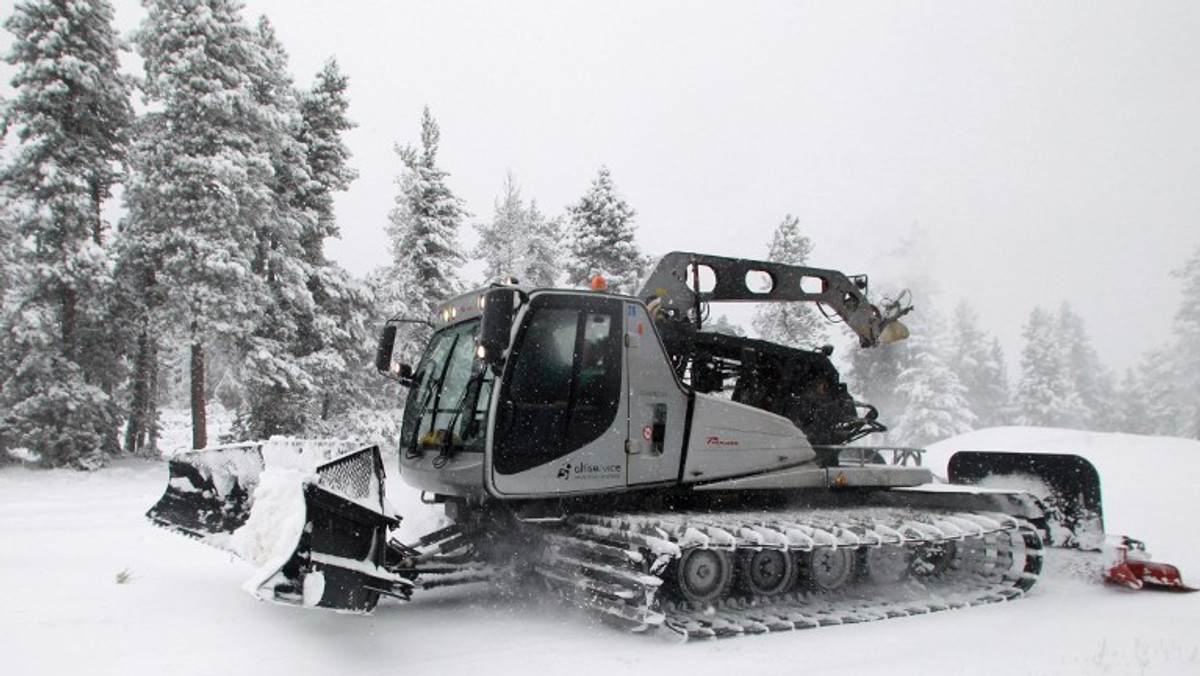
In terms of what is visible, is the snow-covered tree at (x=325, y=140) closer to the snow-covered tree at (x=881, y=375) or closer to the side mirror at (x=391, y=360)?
the side mirror at (x=391, y=360)

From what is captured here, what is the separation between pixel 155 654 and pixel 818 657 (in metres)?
4.85

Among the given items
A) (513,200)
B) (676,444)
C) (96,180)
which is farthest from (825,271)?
(513,200)

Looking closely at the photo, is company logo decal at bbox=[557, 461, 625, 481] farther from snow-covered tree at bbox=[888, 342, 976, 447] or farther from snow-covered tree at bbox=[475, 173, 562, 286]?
snow-covered tree at bbox=[888, 342, 976, 447]

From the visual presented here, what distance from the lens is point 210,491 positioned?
798 centimetres

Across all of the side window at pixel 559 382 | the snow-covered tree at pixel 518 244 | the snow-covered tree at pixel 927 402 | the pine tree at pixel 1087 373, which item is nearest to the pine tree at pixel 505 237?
the snow-covered tree at pixel 518 244

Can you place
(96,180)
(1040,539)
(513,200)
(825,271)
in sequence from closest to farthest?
(1040,539) < (825,271) < (96,180) < (513,200)

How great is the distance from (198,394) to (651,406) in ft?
63.6

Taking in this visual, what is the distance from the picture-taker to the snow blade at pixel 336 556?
5.54m

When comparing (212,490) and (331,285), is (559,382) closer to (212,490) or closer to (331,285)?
(212,490)

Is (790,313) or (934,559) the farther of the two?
(790,313)

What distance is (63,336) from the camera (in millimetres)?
22391

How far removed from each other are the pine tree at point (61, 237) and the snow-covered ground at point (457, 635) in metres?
13.5

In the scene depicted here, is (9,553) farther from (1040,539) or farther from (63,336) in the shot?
(63,336)

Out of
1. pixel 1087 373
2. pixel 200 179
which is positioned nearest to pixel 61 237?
pixel 200 179
